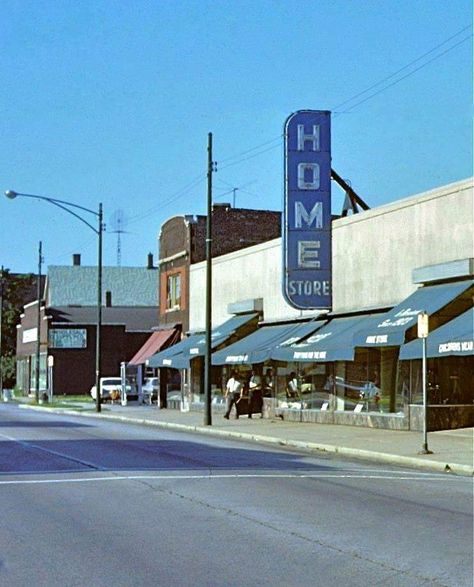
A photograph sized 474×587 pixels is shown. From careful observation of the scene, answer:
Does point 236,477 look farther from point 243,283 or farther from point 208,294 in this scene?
point 243,283

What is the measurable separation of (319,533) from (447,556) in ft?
5.73

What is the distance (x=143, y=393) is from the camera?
63125 millimetres

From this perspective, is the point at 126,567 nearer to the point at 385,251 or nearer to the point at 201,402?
the point at 385,251

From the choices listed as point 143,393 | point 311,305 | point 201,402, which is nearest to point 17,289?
point 143,393

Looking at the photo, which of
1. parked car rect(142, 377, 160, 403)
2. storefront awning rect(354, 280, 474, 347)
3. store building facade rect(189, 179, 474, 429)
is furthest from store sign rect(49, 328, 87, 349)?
storefront awning rect(354, 280, 474, 347)

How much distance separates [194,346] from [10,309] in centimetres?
A: 6326


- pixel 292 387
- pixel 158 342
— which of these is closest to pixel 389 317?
pixel 292 387

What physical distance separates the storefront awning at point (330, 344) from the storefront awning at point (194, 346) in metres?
6.96

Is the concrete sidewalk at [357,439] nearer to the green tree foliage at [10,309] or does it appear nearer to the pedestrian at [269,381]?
the pedestrian at [269,381]

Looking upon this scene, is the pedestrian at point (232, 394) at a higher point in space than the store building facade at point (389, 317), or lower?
lower

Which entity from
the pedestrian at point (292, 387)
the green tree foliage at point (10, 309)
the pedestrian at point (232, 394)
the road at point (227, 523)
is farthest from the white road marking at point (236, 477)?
the green tree foliage at point (10, 309)

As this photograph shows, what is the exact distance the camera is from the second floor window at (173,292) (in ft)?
172

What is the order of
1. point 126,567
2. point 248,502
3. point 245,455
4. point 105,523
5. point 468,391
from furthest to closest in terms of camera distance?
1. point 468,391
2. point 245,455
3. point 248,502
4. point 105,523
5. point 126,567

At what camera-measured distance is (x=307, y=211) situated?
115ft
